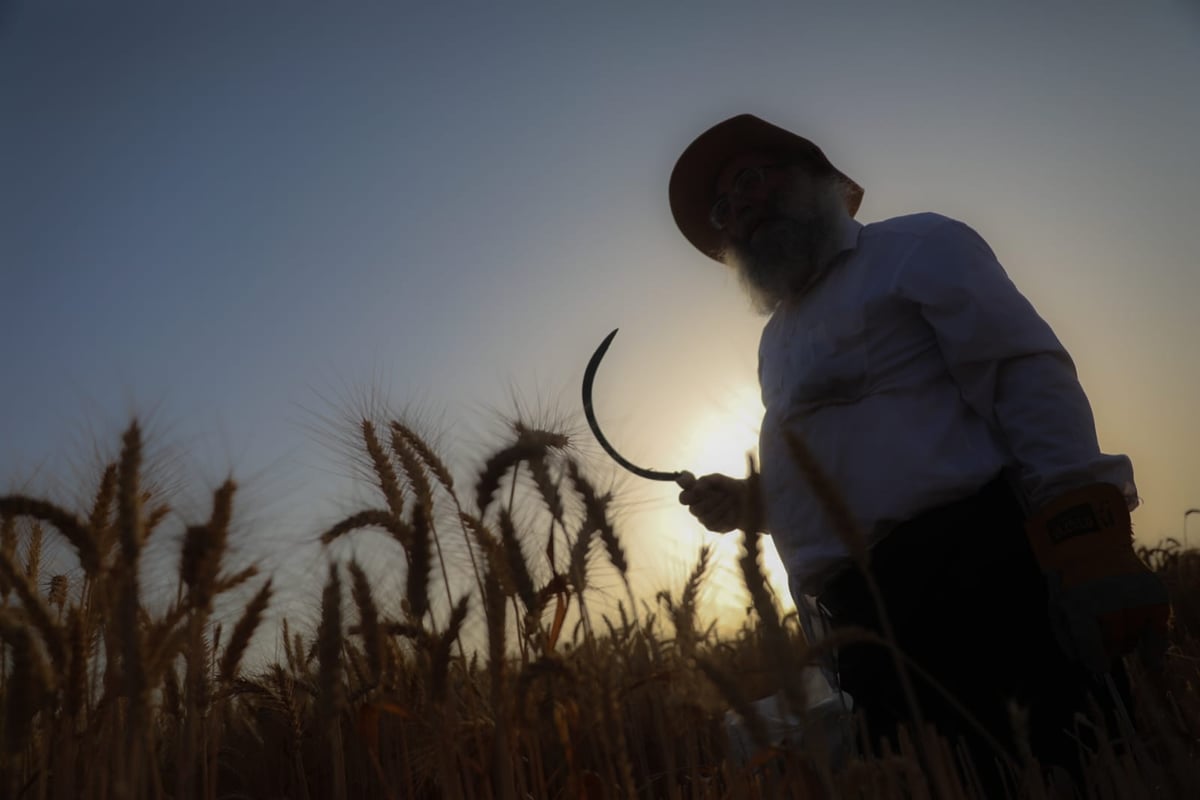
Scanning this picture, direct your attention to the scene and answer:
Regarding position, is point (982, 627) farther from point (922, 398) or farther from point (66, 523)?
point (66, 523)

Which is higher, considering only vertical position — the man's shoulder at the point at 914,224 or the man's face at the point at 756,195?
the man's face at the point at 756,195

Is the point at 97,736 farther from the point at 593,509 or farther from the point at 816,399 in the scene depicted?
the point at 816,399

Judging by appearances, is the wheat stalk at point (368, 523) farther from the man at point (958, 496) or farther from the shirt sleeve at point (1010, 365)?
the shirt sleeve at point (1010, 365)

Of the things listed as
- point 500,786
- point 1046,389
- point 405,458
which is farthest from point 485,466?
point 1046,389

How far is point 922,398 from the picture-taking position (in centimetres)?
236

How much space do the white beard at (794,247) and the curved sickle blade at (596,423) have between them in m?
0.65

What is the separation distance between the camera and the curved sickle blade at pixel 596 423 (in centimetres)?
302

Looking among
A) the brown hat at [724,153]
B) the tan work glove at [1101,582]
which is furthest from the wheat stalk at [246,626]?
the brown hat at [724,153]

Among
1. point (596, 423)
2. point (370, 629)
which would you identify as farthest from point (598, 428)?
point (370, 629)

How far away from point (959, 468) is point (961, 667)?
532 millimetres

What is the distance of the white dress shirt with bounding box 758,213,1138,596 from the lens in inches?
86.2

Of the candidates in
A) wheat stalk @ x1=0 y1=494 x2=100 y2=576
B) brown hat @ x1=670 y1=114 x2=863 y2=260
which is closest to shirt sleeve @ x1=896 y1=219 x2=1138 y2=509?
brown hat @ x1=670 y1=114 x2=863 y2=260

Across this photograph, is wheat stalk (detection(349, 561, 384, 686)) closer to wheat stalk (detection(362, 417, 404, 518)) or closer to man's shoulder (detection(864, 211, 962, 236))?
wheat stalk (detection(362, 417, 404, 518))

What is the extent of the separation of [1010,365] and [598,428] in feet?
5.05
